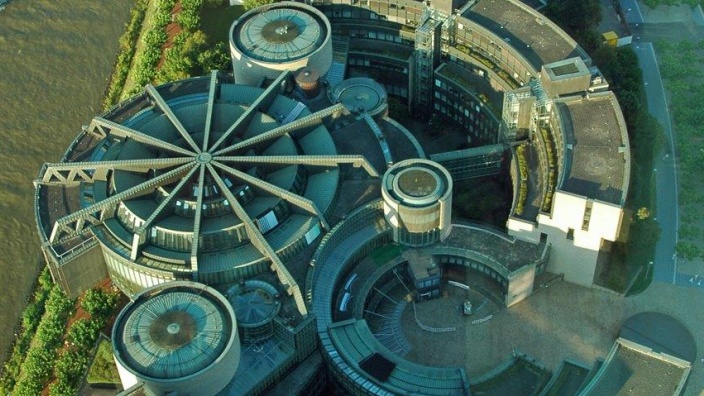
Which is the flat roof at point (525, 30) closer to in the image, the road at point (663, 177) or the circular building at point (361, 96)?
the circular building at point (361, 96)

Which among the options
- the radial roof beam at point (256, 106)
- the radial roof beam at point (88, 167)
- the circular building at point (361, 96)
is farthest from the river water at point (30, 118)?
the circular building at point (361, 96)

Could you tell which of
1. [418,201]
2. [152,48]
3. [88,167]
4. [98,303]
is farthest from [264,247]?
[152,48]

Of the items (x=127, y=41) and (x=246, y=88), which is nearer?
(x=246, y=88)

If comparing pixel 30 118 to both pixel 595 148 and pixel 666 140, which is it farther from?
pixel 666 140

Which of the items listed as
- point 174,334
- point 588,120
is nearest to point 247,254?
point 174,334

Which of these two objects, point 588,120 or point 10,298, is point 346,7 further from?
point 10,298

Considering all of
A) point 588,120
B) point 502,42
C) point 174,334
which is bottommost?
point 174,334
